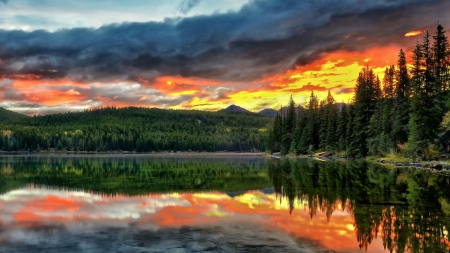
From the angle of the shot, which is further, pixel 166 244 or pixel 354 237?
pixel 354 237

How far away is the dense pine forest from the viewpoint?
53.4 metres

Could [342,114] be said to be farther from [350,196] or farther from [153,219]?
[153,219]

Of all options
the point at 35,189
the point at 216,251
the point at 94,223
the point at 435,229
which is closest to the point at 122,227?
the point at 94,223

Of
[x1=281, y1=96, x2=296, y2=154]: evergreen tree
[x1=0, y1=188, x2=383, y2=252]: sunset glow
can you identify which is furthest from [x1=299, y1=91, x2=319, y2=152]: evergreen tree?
[x1=0, y1=188, x2=383, y2=252]: sunset glow

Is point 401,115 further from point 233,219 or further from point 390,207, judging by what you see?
point 233,219

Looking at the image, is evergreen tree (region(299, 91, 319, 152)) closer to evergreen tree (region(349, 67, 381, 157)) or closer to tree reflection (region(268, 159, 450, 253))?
evergreen tree (region(349, 67, 381, 157))

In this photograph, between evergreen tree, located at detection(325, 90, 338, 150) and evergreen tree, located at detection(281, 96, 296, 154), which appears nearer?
evergreen tree, located at detection(325, 90, 338, 150)

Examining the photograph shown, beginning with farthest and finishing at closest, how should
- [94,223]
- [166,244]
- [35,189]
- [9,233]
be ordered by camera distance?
[35,189] < [94,223] < [9,233] < [166,244]

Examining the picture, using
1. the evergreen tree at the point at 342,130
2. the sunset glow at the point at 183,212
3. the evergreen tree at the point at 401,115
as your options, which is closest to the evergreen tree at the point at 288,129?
the evergreen tree at the point at 342,130

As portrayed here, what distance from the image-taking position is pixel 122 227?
16484 mm

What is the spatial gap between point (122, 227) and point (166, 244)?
401 cm

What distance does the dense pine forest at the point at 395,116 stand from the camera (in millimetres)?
53406

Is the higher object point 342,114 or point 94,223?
point 342,114

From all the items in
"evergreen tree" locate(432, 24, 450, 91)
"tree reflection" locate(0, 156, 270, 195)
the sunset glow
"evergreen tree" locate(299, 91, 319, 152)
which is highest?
"evergreen tree" locate(432, 24, 450, 91)
